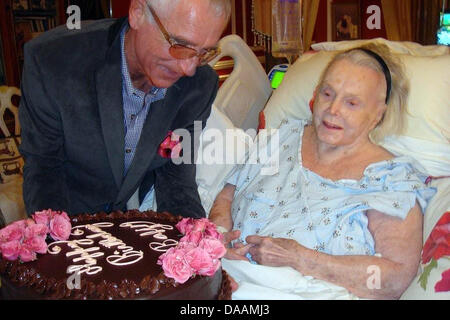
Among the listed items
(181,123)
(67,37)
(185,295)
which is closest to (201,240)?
(185,295)

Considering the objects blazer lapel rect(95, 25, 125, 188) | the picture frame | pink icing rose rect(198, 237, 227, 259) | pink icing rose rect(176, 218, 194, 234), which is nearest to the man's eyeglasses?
blazer lapel rect(95, 25, 125, 188)

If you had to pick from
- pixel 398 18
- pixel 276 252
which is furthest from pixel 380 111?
pixel 398 18

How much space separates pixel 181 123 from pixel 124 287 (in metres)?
0.92

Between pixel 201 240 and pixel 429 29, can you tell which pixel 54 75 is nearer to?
pixel 201 240

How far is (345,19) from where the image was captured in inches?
270

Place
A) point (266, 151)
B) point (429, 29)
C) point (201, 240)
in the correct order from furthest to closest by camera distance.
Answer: point (429, 29) < point (266, 151) < point (201, 240)

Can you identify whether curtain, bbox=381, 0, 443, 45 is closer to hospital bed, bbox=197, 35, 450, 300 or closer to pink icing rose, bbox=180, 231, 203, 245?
hospital bed, bbox=197, 35, 450, 300

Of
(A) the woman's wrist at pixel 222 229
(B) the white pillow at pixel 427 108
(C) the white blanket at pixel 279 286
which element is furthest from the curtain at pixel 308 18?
(C) the white blanket at pixel 279 286

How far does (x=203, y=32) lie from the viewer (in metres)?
1.50

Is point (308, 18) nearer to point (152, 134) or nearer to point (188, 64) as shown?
point (152, 134)

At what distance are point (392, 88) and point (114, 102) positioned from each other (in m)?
1.06

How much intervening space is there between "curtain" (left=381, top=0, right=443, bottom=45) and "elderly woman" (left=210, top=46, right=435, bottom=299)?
Answer: 15.5ft

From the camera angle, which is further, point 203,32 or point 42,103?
point 42,103

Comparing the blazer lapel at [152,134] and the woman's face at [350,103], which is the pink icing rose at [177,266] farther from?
the woman's face at [350,103]
